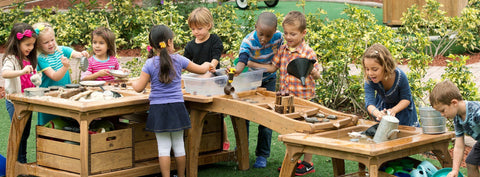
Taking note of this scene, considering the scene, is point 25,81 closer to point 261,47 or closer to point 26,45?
point 26,45

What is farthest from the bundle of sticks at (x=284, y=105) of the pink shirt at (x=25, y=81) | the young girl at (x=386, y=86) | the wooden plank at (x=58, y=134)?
the pink shirt at (x=25, y=81)

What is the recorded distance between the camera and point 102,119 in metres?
5.30

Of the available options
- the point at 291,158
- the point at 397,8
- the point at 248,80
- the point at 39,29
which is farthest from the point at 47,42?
the point at 397,8

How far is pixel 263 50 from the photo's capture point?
17.4 ft

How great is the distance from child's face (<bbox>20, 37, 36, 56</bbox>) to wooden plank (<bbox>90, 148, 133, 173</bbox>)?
1074 millimetres

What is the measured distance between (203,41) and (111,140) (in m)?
1.17

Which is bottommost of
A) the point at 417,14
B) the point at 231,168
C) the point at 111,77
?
the point at 231,168

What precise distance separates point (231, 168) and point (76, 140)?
1.45 meters

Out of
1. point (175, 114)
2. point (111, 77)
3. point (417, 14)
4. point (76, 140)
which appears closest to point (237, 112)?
point (175, 114)

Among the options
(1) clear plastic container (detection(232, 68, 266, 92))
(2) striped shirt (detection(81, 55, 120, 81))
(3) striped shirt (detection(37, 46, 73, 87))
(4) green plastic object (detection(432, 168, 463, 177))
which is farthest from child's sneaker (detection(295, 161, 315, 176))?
(3) striped shirt (detection(37, 46, 73, 87))

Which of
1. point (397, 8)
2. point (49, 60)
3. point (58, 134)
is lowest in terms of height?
point (58, 134)

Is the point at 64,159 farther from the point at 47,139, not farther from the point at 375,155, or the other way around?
the point at 375,155

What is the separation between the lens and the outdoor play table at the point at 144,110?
4.37 m

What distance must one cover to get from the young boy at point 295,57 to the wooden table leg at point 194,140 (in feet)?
2.00
